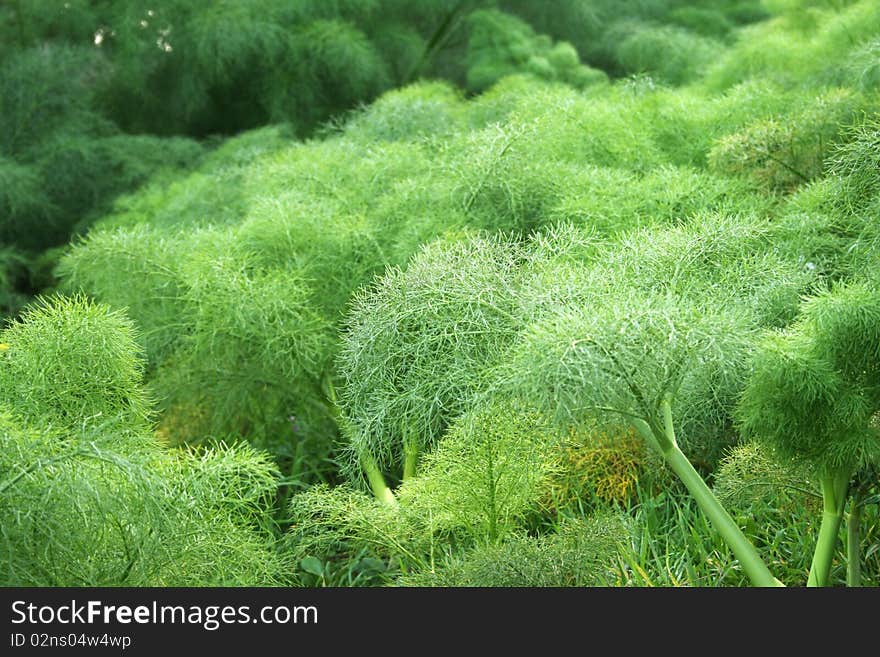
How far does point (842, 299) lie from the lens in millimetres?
2150

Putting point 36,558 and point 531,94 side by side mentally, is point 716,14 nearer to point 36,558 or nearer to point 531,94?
point 531,94

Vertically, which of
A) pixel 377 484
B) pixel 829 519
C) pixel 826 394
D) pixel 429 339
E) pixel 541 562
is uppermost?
pixel 826 394

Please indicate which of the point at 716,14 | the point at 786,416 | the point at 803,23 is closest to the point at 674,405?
the point at 786,416

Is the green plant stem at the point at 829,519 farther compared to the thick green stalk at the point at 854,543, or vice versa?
the thick green stalk at the point at 854,543

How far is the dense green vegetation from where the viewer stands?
216 centimetres

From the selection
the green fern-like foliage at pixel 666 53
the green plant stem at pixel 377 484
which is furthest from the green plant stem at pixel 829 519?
the green fern-like foliage at pixel 666 53

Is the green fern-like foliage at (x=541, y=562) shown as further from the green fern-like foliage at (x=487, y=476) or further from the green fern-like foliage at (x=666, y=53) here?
the green fern-like foliage at (x=666, y=53)

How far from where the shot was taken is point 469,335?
8.14 ft

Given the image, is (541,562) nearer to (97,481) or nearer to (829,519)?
(829,519)

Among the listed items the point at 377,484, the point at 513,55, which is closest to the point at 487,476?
the point at 377,484

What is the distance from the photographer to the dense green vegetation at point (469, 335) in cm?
216

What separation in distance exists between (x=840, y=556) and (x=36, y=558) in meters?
2.10

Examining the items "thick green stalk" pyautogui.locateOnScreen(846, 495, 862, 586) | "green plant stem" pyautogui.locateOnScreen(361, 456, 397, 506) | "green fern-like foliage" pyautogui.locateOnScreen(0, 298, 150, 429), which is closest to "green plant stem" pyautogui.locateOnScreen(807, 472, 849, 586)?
"thick green stalk" pyautogui.locateOnScreen(846, 495, 862, 586)

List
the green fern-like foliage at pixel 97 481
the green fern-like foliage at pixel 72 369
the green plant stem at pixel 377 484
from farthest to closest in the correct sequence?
the green plant stem at pixel 377 484 → the green fern-like foliage at pixel 72 369 → the green fern-like foliage at pixel 97 481
